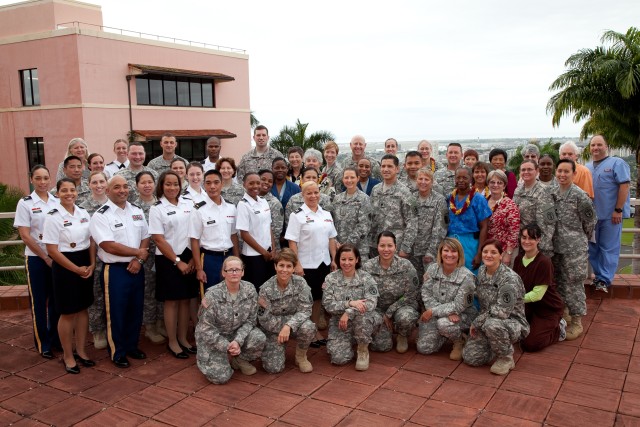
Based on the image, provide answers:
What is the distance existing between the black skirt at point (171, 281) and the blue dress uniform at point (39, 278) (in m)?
0.95

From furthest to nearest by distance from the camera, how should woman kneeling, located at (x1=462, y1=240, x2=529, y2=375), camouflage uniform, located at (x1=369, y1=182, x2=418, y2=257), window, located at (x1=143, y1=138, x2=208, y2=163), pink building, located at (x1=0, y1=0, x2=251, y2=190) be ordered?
1. window, located at (x1=143, y1=138, x2=208, y2=163)
2. pink building, located at (x1=0, y1=0, x2=251, y2=190)
3. camouflage uniform, located at (x1=369, y1=182, x2=418, y2=257)
4. woman kneeling, located at (x1=462, y1=240, x2=529, y2=375)

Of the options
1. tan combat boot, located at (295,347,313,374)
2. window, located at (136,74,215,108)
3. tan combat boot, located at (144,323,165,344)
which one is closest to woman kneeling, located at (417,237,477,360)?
tan combat boot, located at (295,347,313,374)

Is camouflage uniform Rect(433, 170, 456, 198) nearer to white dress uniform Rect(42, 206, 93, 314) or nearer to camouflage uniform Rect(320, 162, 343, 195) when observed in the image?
camouflage uniform Rect(320, 162, 343, 195)

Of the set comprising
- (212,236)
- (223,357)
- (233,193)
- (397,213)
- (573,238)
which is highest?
(233,193)

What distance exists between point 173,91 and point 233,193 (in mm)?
21026

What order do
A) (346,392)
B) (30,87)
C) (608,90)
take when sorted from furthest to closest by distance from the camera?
(30,87), (608,90), (346,392)

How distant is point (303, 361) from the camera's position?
437 centimetres

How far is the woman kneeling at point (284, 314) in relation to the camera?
14.1ft

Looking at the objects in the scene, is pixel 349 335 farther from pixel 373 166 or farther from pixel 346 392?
pixel 373 166

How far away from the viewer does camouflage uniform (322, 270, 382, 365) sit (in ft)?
14.5

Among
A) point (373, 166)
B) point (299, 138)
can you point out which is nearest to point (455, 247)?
point (373, 166)

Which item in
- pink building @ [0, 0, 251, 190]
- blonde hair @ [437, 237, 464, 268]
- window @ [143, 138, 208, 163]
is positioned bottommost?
blonde hair @ [437, 237, 464, 268]

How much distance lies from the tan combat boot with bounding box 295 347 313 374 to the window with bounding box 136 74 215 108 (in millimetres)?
21866

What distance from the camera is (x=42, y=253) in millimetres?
4551
